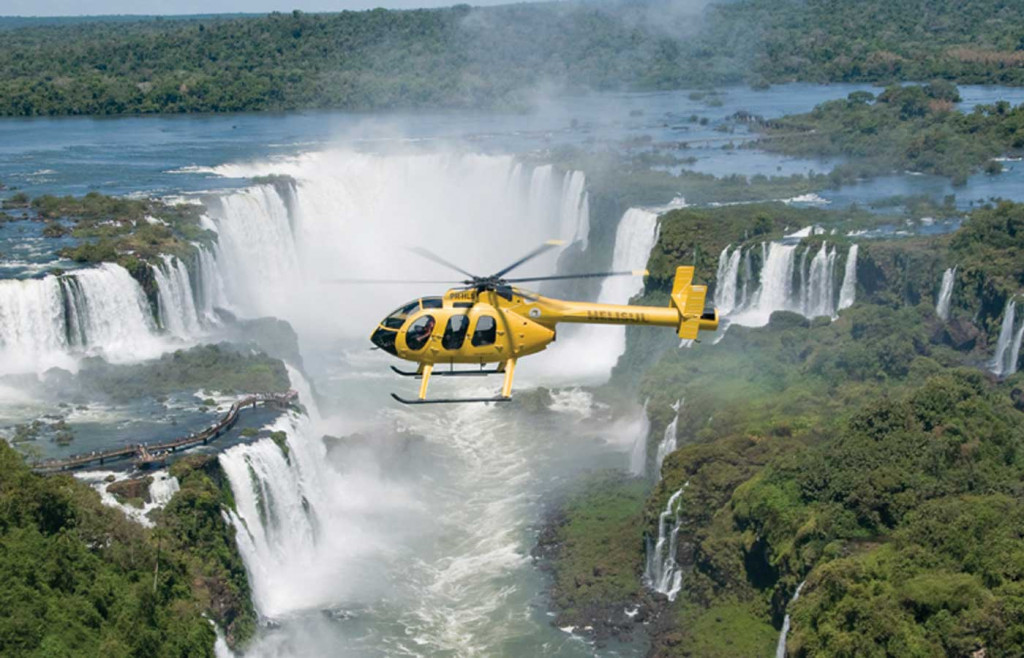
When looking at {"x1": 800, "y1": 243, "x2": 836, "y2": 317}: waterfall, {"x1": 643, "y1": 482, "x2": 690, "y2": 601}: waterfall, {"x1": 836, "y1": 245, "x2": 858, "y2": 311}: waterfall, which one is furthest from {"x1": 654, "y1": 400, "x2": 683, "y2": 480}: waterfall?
{"x1": 836, "y1": 245, "x2": 858, "y2": 311}: waterfall

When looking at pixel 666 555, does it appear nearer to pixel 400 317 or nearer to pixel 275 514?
pixel 275 514

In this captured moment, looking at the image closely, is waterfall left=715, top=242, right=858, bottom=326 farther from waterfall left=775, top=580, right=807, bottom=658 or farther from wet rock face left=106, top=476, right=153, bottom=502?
wet rock face left=106, top=476, right=153, bottom=502

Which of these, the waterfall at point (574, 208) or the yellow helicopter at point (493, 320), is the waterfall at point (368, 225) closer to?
the waterfall at point (574, 208)

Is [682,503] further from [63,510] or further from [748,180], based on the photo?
[748,180]

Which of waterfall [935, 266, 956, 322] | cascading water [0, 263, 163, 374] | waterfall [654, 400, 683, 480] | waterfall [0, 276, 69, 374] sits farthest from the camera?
waterfall [935, 266, 956, 322]

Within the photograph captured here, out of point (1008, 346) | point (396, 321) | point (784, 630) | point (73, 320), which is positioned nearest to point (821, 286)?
point (1008, 346)

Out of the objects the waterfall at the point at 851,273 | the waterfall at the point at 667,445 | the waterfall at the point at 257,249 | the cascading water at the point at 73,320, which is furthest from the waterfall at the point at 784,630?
the waterfall at the point at 257,249

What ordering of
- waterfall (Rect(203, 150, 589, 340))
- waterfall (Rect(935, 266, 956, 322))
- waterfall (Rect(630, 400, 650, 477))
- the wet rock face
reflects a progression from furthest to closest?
waterfall (Rect(203, 150, 589, 340)) < waterfall (Rect(935, 266, 956, 322)) < waterfall (Rect(630, 400, 650, 477)) < the wet rock face
